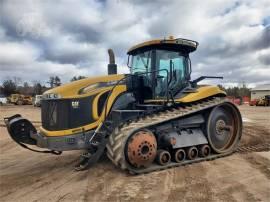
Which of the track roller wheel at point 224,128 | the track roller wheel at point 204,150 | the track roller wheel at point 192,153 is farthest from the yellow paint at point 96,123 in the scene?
the track roller wheel at point 224,128

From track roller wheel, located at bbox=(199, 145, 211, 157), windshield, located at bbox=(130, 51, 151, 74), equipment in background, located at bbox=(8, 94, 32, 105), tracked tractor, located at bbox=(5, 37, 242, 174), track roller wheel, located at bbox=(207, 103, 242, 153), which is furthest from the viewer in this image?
equipment in background, located at bbox=(8, 94, 32, 105)

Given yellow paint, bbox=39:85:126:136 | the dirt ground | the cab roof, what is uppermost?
the cab roof

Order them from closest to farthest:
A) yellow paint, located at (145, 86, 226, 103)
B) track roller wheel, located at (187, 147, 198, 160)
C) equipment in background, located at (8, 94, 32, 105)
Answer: track roller wheel, located at (187, 147, 198, 160) < yellow paint, located at (145, 86, 226, 103) < equipment in background, located at (8, 94, 32, 105)

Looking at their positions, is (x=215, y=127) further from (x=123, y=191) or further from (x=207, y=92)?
(x=123, y=191)

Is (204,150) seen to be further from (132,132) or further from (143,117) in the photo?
(132,132)

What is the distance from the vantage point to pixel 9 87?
244 ft

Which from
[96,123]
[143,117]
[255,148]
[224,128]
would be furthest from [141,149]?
[255,148]

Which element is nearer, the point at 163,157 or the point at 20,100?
the point at 163,157

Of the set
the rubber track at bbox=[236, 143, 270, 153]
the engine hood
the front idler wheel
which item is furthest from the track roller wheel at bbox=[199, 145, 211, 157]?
the engine hood

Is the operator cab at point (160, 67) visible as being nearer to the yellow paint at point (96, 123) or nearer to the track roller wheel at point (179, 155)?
the yellow paint at point (96, 123)

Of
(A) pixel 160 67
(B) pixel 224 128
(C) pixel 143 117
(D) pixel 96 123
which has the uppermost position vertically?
(A) pixel 160 67

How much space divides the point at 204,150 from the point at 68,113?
140 inches

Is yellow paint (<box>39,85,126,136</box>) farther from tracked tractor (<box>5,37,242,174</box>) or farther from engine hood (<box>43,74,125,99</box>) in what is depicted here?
engine hood (<box>43,74,125,99</box>)

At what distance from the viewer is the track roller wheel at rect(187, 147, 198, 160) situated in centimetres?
755
